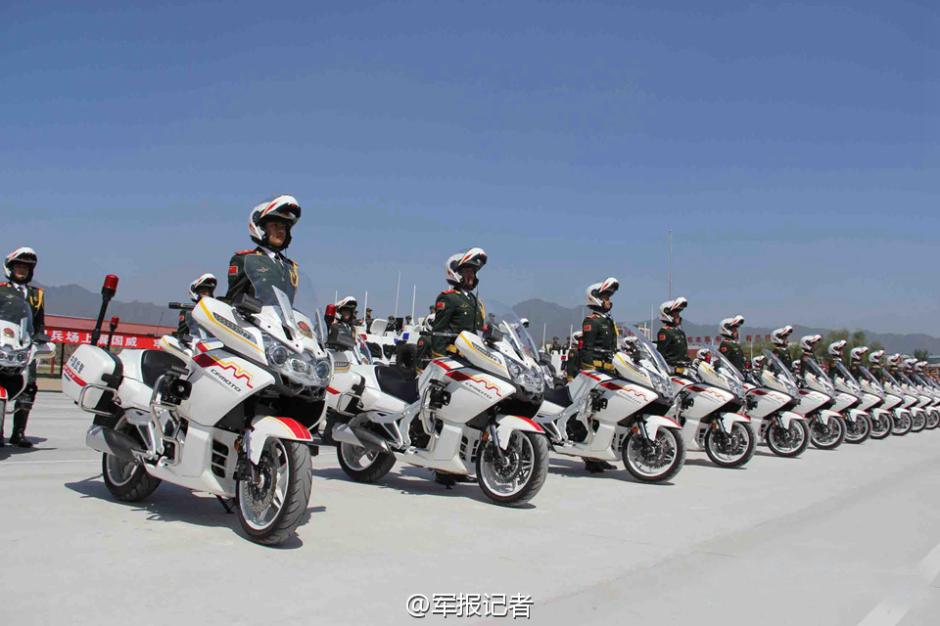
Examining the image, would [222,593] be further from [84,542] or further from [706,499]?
[706,499]

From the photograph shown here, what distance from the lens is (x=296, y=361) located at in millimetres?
4809

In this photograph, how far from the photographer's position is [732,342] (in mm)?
13156

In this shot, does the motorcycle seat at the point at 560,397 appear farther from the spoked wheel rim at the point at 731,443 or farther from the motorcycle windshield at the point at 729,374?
the motorcycle windshield at the point at 729,374

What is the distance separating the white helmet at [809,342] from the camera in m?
16.3

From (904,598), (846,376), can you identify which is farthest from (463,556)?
(846,376)

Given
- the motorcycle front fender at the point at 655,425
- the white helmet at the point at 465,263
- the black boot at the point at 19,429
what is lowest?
the black boot at the point at 19,429

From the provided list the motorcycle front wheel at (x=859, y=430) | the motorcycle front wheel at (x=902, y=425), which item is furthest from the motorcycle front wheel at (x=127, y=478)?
the motorcycle front wheel at (x=902, y=425)

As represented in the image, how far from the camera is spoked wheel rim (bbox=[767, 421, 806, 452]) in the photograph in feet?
39.4

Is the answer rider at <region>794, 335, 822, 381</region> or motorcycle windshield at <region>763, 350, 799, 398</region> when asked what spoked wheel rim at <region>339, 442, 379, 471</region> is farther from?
rider at <region>794, 335, 822, 381</region>

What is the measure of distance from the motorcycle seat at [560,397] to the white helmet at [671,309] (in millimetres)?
3021

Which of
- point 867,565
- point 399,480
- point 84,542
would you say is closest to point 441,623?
point 84,542

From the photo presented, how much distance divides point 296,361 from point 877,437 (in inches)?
645

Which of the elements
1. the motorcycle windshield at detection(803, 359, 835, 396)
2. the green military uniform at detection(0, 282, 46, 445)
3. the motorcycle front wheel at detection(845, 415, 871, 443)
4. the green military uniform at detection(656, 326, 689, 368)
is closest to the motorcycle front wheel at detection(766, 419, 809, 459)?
the green military uniform at detection(656, 326, 689, 368)

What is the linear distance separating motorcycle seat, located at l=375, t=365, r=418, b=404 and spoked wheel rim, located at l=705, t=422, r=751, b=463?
497cm
